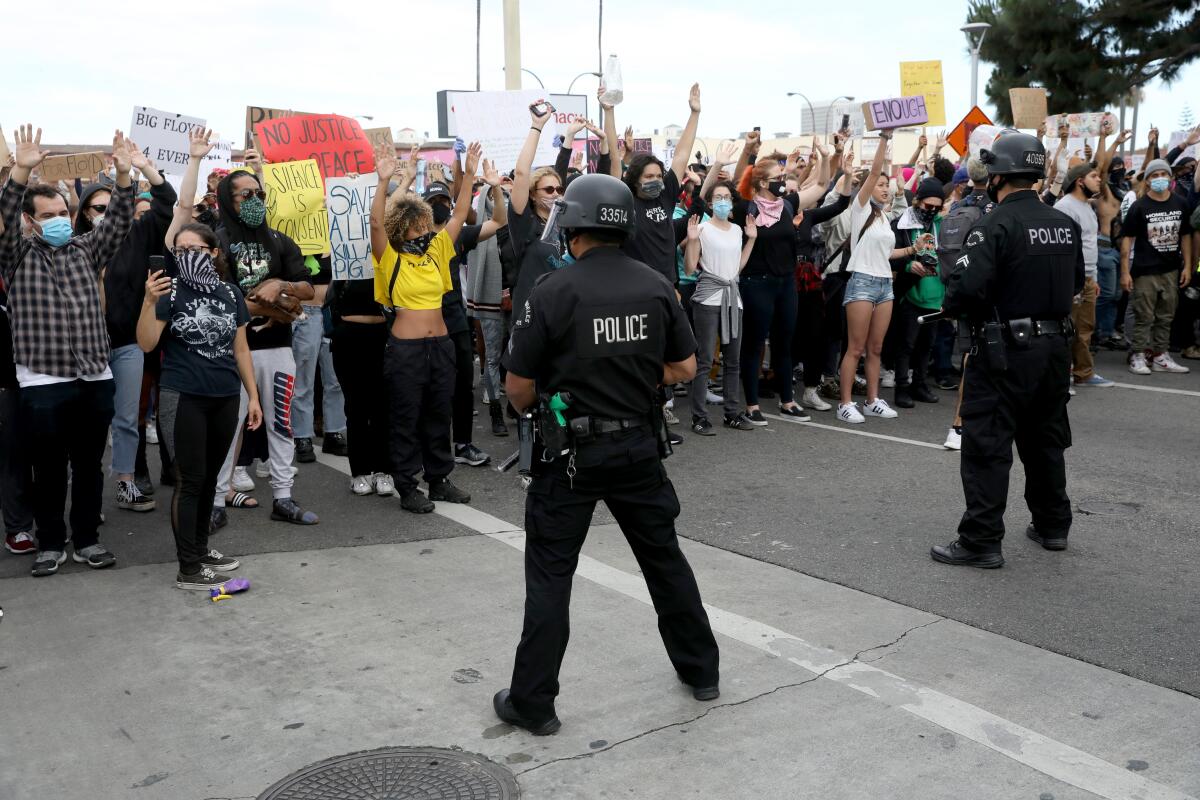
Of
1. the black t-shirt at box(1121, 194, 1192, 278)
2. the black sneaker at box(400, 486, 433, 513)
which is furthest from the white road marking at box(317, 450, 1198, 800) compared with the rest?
the black t-shirt at box(1121, 194, 1192, 278)

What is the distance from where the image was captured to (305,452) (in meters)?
8.32

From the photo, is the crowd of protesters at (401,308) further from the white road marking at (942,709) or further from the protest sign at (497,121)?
the white road marking at (942,709)

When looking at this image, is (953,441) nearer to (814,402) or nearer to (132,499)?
(814,402)

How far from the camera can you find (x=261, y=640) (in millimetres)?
4785

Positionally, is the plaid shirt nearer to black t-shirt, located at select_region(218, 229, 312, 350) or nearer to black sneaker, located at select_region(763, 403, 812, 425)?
black t-shirt, located at select_region(218, 229, 312, 350)

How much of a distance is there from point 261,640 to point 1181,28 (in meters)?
23.8

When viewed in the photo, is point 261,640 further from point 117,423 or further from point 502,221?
point 502,221

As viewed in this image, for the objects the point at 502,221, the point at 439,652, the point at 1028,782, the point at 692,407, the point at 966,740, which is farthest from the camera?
the point at 692,407

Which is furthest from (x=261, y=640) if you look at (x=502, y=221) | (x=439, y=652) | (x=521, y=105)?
(x=521, y=105)

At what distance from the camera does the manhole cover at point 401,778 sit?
3475 mm

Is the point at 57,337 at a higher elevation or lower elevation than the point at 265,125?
lower

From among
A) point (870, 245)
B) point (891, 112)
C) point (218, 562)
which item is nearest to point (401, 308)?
point (218, 562)

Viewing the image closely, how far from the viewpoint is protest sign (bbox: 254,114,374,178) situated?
26.8 ft

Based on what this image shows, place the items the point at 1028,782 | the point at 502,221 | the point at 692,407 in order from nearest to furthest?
the point at 1028,782 < the point at 502,221 < the point at 692,407
